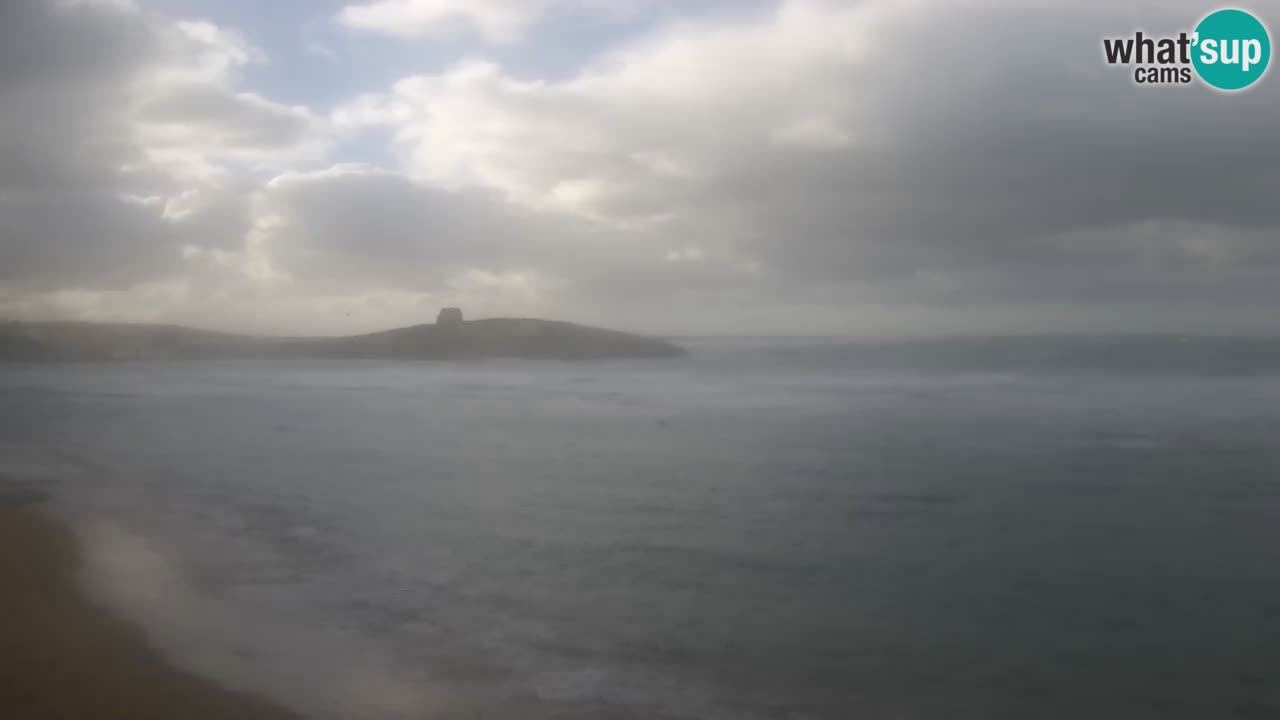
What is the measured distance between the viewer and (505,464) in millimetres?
18328

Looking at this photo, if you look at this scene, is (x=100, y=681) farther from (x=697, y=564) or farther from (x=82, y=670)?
(x=697, y=564)

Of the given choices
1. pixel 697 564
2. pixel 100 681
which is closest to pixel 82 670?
pixel 100 681

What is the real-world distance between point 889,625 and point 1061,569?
337cm

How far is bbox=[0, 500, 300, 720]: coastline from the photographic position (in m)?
5.43

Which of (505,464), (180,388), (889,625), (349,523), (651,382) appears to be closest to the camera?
(889,625)

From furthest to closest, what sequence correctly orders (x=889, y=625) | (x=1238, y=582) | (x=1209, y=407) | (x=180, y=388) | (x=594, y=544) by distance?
(x=180, y=388), (x=1209, y=407), (x=594, y=544), (x=1238, y=582), (x=889, y=625)

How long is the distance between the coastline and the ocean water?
296 millimetres

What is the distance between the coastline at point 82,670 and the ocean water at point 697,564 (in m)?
0.30

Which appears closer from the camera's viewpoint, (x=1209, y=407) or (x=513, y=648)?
(x=513, y=648)

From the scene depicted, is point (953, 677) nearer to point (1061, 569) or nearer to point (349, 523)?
point (1061, 569)

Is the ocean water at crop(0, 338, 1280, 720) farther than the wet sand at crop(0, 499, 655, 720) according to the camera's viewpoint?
Yes

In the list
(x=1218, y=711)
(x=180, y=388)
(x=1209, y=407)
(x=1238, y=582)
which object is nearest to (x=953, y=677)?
(x=1218, y=711)

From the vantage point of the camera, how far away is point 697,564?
1000 cm

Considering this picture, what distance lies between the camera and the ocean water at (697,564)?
252 inches
